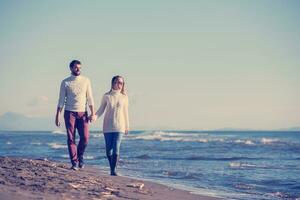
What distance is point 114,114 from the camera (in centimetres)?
745

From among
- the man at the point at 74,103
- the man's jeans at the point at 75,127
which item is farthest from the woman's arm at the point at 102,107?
the man's jeans at the point at 75,127

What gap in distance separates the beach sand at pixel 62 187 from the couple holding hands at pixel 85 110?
569mm

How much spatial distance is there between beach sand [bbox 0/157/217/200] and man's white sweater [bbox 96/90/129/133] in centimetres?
86

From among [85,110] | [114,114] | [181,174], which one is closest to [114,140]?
[114,114]

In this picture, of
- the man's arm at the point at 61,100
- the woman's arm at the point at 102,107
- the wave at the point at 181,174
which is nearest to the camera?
the man's arm at the point at 61,100

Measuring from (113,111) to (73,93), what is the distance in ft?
2.44

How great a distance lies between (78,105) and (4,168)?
1568 mm

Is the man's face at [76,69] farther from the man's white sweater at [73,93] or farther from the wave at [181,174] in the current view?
the wave at [181,174]

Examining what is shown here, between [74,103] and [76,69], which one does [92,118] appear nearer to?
[74,103]

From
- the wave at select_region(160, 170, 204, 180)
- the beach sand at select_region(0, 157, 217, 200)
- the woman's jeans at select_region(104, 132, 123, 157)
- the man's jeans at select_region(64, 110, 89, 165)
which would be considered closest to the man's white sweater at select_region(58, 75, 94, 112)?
the man's jeans at select_region(64, 110, 89, 165)

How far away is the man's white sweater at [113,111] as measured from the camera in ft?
24.4

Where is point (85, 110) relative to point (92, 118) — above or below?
above

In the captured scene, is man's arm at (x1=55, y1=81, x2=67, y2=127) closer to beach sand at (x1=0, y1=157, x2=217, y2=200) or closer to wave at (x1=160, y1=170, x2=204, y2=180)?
beach sand at (x1=0, y1=157, x2=217, y2=200)

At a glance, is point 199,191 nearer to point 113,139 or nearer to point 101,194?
point 113,139
